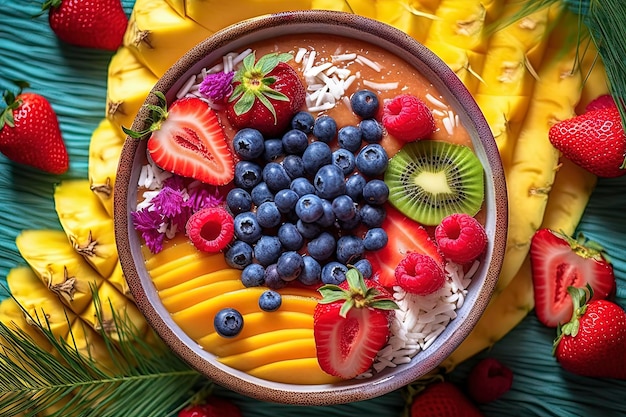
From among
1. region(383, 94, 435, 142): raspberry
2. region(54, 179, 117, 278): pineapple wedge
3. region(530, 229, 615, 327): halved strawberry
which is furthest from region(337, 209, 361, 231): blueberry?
region(54, 179, 117, 278): pineapple wedge

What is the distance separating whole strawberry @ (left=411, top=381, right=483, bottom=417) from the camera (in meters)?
2.05

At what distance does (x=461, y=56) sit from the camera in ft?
6.24

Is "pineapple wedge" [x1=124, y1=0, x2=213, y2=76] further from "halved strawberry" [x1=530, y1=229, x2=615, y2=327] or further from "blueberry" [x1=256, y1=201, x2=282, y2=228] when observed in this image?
"halved strawberry" [x1=530, y1=229, x2=615, y2=327]

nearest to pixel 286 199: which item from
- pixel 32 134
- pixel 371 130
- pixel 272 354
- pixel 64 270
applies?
pixel 371 130

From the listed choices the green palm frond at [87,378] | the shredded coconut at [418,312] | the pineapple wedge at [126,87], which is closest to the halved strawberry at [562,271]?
the shredded coconut at [418,312]

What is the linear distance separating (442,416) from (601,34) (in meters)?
1.06

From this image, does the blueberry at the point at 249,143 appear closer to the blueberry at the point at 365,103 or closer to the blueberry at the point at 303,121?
the blueberry at the point at 303,121

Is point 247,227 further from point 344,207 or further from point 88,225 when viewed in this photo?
point 88,225

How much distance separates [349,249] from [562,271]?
628mm

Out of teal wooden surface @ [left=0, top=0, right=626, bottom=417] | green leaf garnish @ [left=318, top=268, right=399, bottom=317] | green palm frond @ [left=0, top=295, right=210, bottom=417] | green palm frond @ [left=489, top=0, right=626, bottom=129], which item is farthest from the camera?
teal wooden surface @ [left=0, top=0, right=626, bottom=417]

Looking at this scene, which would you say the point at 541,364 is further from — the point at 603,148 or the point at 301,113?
the point at 301,113

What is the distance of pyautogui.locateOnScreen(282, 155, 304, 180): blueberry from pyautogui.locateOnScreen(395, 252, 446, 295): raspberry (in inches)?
12.4

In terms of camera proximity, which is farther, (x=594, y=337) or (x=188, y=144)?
(x=594, y=337)

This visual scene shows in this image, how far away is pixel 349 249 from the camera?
5.86ft
